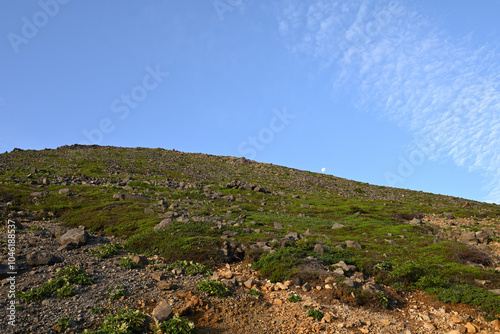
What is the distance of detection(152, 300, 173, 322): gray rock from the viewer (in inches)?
436

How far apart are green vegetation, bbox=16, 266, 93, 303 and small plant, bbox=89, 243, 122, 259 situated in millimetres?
3131

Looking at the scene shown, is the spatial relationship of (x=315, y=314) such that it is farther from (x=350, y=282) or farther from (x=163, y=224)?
(x=163, y=224)

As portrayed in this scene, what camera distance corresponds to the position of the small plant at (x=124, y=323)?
33.2 ft

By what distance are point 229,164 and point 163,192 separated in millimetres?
44433

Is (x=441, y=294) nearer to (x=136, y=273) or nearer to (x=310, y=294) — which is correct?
(x=310, y=294)

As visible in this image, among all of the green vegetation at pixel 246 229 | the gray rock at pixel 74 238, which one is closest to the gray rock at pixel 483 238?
the green vegetation at pixel 246 229

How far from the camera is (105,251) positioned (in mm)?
18172

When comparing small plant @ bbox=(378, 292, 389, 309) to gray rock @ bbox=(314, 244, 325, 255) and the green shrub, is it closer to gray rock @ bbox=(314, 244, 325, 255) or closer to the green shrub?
the green shrub

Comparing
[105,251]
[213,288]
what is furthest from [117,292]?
[105,251]

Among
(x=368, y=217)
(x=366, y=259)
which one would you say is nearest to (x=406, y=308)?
(x=366, y=259)

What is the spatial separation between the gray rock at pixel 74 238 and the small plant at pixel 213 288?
10156 millimetres

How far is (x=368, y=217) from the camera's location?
35.0m

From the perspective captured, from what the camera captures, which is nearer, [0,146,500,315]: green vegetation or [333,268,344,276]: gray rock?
[333,268,344,276]: gray rock

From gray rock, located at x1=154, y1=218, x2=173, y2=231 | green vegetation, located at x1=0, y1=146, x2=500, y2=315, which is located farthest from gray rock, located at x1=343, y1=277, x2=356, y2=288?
gray rock, located at x1=154, y1=218, x2=173, y2=231
